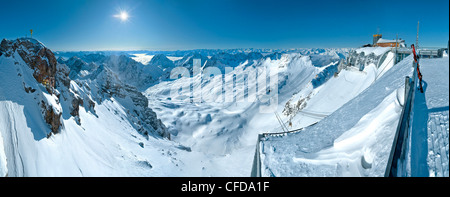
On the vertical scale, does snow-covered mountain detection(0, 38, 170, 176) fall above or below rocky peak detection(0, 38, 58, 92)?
below

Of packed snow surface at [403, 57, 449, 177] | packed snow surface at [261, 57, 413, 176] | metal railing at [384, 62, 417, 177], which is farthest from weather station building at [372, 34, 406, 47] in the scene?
metal railing at [384, 62, 417, 177]

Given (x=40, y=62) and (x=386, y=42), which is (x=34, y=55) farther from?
(x=386, y=42)

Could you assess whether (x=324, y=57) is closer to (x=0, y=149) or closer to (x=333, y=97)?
(x=333, y=97)

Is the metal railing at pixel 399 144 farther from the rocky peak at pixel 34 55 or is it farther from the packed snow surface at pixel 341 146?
the rocky peak at pixel 34 55

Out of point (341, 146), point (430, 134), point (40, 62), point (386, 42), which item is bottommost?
point (341, 146)

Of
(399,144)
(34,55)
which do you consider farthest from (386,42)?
(34,55)

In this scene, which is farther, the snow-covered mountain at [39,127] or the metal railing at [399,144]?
the snow-covered mountain at [39,127]

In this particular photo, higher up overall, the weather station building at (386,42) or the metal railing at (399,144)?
the weather station building at (386,42)

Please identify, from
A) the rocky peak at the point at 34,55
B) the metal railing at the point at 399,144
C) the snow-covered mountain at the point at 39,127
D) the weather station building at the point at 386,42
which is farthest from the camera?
the weather station building at the point at 386,42

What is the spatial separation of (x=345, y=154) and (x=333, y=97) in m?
30.8

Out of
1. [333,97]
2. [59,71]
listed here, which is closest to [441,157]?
[333,97]

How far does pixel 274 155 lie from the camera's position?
903 cm

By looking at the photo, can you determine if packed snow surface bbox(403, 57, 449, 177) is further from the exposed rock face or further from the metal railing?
the exposed rock face

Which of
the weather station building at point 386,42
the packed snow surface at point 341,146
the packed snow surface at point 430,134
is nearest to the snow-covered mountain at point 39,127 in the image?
the packed snow surface at point 341,146
